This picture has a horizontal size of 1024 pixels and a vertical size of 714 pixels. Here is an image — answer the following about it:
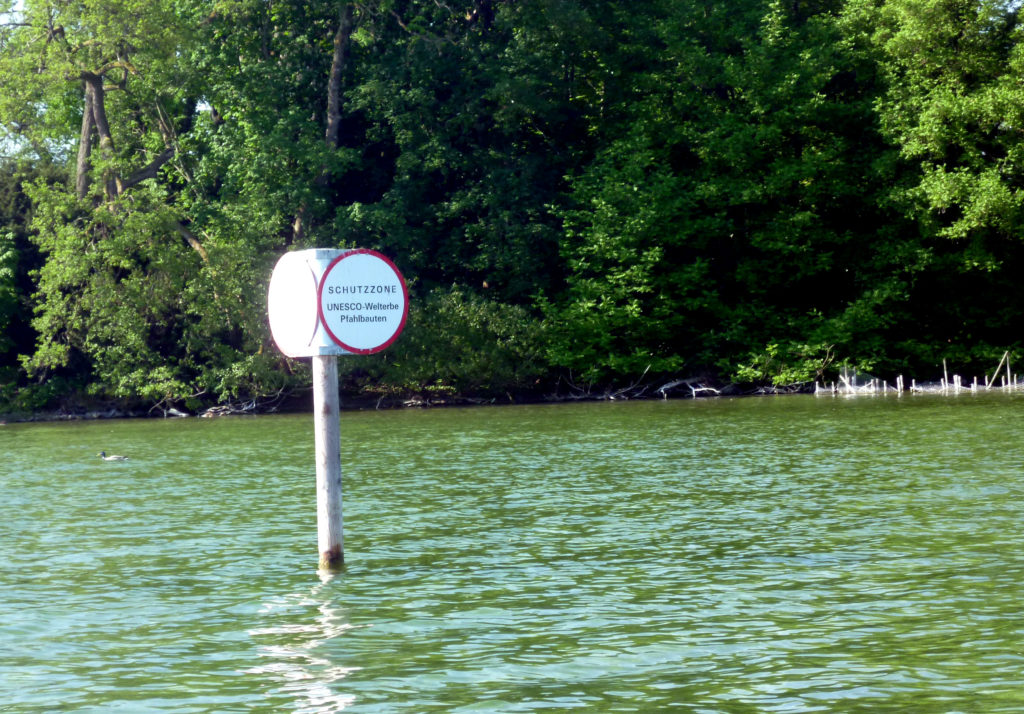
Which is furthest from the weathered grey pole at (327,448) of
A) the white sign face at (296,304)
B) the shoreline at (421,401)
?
the shoreline at (421,401)

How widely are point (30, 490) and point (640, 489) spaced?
11.6 m

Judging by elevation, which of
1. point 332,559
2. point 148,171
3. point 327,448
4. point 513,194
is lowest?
point 332,559

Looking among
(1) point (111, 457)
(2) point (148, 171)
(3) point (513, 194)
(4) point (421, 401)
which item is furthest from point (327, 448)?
(2) point (148, 171)

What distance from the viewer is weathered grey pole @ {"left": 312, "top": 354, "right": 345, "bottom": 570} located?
13.9 meters

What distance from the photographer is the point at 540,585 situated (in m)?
13.4

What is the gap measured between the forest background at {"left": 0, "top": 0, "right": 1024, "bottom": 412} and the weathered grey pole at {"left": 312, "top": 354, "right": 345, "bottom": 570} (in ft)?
127

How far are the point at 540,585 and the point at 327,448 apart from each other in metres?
2.62

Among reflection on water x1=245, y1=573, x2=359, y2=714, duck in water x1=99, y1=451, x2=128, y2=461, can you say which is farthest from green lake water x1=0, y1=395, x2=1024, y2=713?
duck in water x1=99, y1=451, x2=128, y2=461

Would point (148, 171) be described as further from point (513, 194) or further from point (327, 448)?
point (327, 448)

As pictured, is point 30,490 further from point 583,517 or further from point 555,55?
point 555,55

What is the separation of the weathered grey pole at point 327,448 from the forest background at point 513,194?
38.6 meters

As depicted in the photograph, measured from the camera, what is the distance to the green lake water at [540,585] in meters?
9.39

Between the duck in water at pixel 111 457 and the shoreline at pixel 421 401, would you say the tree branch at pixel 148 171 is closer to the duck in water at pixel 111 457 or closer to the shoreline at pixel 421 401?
the shoreline at pixel 421 401

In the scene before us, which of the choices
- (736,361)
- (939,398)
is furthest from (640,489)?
(736,361)
